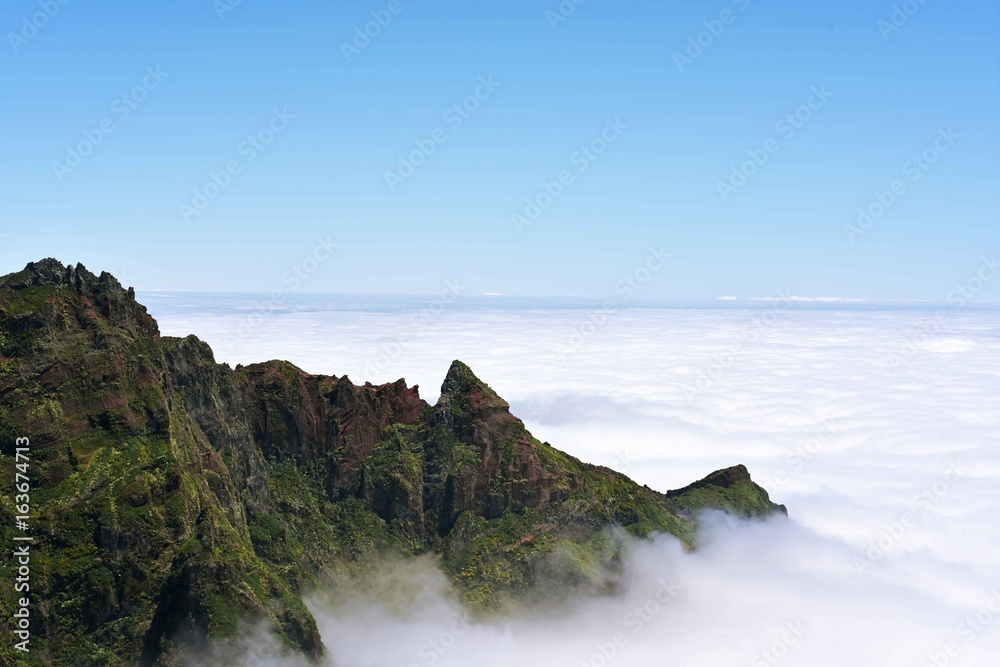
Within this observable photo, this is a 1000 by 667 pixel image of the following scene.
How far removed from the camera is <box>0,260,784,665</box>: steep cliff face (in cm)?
8638

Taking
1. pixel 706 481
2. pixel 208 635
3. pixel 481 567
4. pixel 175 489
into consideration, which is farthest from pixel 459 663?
pixel 706 481

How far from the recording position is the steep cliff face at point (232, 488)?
86.4m

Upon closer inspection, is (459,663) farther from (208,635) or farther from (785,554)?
(785,554)

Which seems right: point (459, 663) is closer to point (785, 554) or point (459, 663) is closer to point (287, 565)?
point (287, 565)

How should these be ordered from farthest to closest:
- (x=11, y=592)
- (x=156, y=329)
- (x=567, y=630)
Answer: (x=567, y=630), (x=156, y=329), (x=11, y=592)

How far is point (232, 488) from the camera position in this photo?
112 metres

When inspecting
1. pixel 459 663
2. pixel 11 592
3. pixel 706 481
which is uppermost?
pixel 706 481

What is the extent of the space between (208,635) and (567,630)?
2415 inches

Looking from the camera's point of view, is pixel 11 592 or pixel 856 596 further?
pixel 856 596

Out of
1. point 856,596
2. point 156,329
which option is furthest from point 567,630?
point 856,596

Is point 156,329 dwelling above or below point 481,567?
above

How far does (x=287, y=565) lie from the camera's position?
116250 mm

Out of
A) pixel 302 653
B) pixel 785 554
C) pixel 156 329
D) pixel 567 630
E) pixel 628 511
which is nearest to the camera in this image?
pixel 302 653

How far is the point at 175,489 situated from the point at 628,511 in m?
80.5
